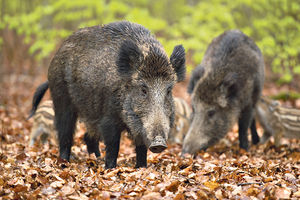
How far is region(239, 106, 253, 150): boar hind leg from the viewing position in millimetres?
7340

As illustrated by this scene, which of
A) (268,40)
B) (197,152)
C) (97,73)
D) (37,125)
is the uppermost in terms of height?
(268,40)

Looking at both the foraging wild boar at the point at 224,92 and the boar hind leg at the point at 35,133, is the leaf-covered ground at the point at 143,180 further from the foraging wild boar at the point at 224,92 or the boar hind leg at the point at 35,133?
the boar hind leg at the point at 35,133

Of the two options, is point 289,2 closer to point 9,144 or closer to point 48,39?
point 48,39

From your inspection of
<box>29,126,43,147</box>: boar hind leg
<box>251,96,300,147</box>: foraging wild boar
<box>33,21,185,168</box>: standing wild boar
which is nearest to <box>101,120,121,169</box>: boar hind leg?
<box>33,21,185,168</box>: standing wild boar

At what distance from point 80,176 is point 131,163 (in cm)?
145

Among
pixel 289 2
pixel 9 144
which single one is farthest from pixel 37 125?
pixel 289 2

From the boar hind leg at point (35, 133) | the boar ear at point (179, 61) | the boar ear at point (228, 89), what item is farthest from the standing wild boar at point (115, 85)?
the boar ear at point (228, 89)

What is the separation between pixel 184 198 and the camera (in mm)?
3375

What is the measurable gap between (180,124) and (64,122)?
3814 millimetres

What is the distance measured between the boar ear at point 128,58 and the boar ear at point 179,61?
20.3 inches

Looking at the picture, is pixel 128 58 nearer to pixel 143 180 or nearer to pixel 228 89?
pixel 143 180

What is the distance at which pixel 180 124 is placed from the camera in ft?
28.7

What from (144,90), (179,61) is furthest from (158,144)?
(179,61)

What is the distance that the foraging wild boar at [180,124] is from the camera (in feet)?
27.5
